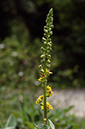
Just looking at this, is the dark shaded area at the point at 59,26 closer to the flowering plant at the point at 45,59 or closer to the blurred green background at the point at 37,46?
the blurred green background at the point at 37,46

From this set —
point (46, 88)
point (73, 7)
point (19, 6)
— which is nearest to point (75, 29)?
point (73, 7)

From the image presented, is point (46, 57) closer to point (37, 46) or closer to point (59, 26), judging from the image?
point (59, 26)

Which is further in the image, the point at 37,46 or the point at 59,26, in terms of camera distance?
the point at 37,46

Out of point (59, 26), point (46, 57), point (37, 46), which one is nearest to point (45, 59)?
point (46, 57)

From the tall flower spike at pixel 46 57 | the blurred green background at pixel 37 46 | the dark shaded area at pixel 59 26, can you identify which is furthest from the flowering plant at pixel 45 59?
the dark shaded area at pixel 59 26

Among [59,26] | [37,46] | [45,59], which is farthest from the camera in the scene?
[37,46]

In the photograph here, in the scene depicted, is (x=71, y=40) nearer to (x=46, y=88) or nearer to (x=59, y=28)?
(x=59, y=28)

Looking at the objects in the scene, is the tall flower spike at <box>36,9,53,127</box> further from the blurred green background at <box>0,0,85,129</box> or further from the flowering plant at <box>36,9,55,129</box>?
the blurred green background at <box>0,0,85,129</box>

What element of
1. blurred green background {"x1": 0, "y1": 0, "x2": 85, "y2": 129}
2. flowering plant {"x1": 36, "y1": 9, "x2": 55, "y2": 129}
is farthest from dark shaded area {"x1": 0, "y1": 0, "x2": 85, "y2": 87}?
flowering plant {"x1": 36, "y1": 9, "x2": 55, "y2": 129}
